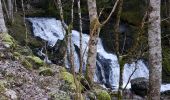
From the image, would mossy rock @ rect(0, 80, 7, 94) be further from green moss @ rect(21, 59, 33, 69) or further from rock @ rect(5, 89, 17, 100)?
green moss @ rect(21, 59, 33, 69)

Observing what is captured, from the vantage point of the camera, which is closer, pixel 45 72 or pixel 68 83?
pixel 68 83

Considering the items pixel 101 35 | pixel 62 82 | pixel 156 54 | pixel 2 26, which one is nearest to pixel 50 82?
pixel 62 82

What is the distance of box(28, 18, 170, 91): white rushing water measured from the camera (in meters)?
17.2

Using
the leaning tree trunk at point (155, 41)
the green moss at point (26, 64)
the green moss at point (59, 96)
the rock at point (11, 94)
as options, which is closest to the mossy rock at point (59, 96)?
the green moss at point (59, 96)

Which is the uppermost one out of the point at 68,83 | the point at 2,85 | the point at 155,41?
the point at 155,41

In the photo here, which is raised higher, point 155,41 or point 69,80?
point 155,41

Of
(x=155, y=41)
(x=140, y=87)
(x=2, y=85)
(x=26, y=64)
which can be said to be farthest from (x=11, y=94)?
(x=140, y=87)

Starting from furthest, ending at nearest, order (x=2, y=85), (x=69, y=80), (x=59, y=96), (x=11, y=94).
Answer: (x=69, y=80) < (x=59, y=96) < (x=2, y=85) < (x=11, y=94)

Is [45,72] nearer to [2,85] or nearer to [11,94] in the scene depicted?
[2,85]

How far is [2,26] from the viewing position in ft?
35.5

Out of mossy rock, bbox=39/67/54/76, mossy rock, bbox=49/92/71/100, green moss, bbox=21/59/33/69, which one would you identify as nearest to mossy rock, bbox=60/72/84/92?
mossy rock, bbox=39/67/54/76

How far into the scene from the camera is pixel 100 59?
58.4 feet

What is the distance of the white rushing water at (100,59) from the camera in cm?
1719

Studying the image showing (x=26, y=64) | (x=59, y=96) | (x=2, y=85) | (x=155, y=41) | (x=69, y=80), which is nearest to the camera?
(x=2, y=85)
